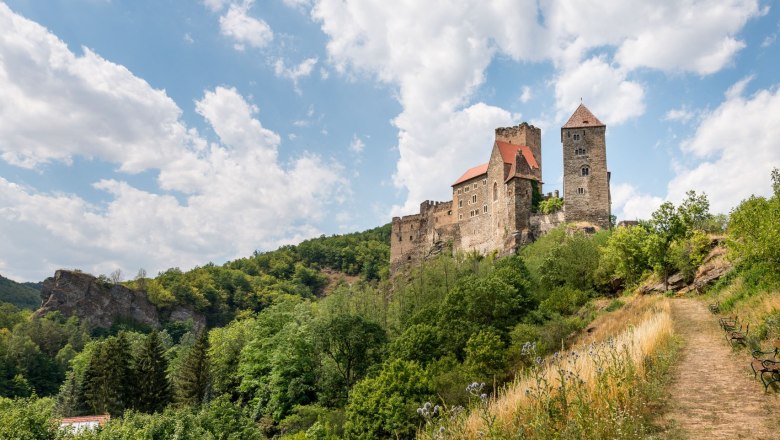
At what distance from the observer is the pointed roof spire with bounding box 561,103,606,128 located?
180 ft

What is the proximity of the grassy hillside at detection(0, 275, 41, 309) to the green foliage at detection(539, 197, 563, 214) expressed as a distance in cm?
15509

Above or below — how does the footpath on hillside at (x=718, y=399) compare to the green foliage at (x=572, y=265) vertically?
below

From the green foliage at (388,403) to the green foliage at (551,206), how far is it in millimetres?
33075

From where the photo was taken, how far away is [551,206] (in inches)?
2232

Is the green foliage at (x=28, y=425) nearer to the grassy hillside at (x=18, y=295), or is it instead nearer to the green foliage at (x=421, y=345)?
the green foliage at (x=421, y=345)

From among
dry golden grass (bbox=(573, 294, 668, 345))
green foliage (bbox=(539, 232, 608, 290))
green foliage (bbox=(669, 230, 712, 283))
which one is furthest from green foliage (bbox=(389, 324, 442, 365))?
green foliage (bbox=(669, 230, 712, 283))

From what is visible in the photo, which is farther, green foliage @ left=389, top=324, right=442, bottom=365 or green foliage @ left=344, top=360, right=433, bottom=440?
green foliage @ left=389, top=324, right=442, bottom=365

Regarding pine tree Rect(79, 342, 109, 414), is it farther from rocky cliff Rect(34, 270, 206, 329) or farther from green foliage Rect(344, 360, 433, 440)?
rocky cliff Rect(34, 270, 206, 329)

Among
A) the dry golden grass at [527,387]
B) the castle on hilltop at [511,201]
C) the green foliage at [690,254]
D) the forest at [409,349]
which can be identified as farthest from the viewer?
the castle on hilltop at [511,201]

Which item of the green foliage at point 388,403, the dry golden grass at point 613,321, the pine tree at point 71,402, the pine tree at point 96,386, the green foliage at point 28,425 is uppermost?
the dry golden grass at point 613,321

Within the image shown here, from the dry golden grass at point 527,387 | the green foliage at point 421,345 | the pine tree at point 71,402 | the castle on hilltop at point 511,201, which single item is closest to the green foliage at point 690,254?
the green foliage at point 421,345

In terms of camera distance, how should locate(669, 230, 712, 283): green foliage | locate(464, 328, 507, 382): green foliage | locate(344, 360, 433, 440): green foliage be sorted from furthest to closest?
locate(669, 230, 712, 283): green foliage → locate(464, 328, 507, 382): green foliage → locate(344, 360, 433, 440): green foliage

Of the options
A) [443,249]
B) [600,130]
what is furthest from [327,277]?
[600,130]

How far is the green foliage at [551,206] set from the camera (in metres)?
56.0
